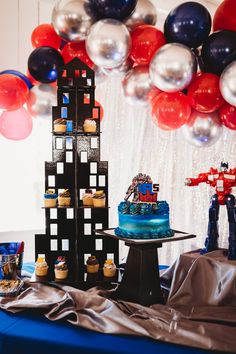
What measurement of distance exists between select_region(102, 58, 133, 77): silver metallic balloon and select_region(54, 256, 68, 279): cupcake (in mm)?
1405

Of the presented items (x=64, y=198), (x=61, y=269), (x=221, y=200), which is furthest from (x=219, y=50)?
(x=61, y=269)

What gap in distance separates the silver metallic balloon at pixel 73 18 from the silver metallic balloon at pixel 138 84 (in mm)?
447

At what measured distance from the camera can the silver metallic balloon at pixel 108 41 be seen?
2410 millimetres

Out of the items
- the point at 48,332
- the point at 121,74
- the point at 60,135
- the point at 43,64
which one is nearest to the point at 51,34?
the point at 43,64

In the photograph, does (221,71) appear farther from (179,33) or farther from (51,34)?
(51,34)

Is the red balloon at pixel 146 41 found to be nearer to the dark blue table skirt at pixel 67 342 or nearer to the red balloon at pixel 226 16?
the red balloon at pixel 226 16

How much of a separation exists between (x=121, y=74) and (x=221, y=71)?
0.74 meters

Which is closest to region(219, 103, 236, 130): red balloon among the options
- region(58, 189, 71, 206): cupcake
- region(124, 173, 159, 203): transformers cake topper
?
region(124, 173, 159, 203): transformers cake topper

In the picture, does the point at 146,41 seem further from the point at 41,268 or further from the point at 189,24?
the point at 41,268

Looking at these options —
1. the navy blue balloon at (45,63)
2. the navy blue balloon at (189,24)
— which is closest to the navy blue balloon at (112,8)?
the navy blue balloon at (189,24)

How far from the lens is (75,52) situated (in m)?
2.88

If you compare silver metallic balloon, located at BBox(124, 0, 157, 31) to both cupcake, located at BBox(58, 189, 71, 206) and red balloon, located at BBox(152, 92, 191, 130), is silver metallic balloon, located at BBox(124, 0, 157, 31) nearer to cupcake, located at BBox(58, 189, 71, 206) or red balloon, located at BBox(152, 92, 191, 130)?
red balloon, located at BBox(152, 92, 191, 130)

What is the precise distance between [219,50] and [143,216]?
1192mm

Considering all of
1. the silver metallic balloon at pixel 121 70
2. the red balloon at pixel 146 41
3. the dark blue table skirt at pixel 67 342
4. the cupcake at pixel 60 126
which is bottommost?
the dark blue table skirt at pixel 67 342
